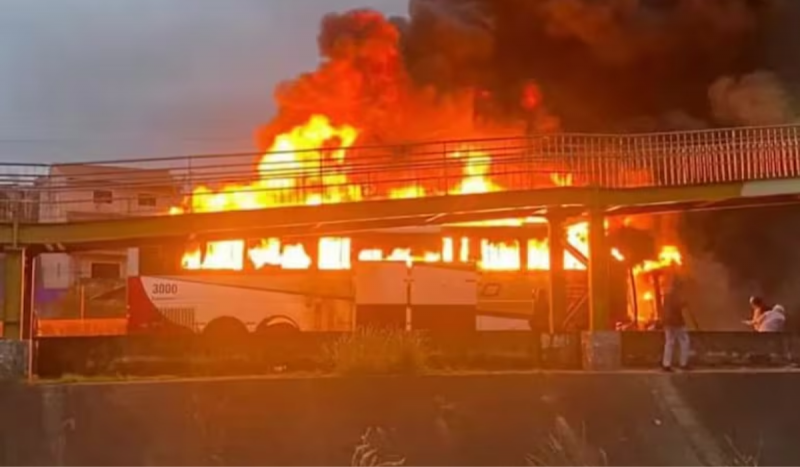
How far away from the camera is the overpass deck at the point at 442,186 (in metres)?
17.2

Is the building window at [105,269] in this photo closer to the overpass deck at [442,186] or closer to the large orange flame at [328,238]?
the overpass deck at [442,186]

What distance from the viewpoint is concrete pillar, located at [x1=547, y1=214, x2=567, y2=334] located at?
18359mm

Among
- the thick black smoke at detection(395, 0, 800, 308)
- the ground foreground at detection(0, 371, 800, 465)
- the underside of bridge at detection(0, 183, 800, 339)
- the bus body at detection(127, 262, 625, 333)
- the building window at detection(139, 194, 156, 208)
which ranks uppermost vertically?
the thick black smoke at detection(395, 0, 800, 308)

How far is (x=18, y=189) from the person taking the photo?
16.7 meters

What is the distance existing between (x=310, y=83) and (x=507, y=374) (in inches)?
751

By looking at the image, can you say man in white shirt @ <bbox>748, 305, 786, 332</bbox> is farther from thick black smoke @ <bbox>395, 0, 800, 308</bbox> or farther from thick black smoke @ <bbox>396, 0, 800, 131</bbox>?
thick black smoke @ <bbox>396, 0, 800, 131</bbox>

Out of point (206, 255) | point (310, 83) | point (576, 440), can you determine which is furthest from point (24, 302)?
point (310, 83)

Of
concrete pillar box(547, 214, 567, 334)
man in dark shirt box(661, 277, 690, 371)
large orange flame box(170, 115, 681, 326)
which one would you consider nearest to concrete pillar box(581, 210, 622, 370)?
concrete pillar box(547, 214, 567, 334)

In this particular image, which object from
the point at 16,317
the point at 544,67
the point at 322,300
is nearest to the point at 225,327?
the point at 322,300

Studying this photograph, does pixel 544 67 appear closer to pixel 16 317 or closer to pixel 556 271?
pixel 556 271

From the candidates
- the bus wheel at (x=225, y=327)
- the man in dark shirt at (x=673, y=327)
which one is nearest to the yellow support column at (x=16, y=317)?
the bus wheel at (x=225, y=327)

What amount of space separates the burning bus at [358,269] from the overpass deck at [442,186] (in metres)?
0.07

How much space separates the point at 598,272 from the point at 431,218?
3.37m

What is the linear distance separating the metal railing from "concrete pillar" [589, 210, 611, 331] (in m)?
1.13
